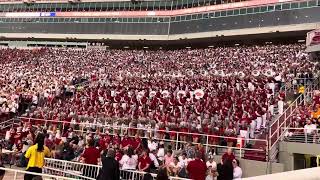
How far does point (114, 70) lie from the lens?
1331 inches

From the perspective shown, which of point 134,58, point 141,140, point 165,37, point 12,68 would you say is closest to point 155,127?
point 141,140

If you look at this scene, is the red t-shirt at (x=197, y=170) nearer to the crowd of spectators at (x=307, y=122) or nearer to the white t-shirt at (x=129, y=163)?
the white t-shirt at (x=129, y=163)

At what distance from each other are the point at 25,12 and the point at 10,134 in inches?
1878

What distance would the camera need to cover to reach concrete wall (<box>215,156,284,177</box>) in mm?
12336

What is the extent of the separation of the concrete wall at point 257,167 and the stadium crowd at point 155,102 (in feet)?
3.46

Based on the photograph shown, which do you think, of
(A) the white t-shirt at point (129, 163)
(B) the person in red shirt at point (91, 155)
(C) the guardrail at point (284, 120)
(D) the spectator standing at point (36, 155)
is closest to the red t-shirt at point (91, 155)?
(B) the person in red shirt at point (91, 155)

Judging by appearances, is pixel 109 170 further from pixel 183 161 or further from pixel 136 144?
pixel 136 144

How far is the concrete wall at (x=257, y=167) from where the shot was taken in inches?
486

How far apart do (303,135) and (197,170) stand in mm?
4772

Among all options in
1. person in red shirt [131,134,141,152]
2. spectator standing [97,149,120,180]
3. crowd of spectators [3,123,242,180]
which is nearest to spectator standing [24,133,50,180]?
crowd of spectators [3,123,242,180]

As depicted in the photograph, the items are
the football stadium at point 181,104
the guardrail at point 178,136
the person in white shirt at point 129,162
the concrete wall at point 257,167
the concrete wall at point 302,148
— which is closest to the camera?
the person in white shirt at point 129,162

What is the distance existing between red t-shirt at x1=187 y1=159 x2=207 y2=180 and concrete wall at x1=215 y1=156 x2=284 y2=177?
2690mm

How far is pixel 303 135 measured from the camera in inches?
529

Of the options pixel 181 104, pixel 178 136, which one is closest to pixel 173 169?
pixel 178 136
